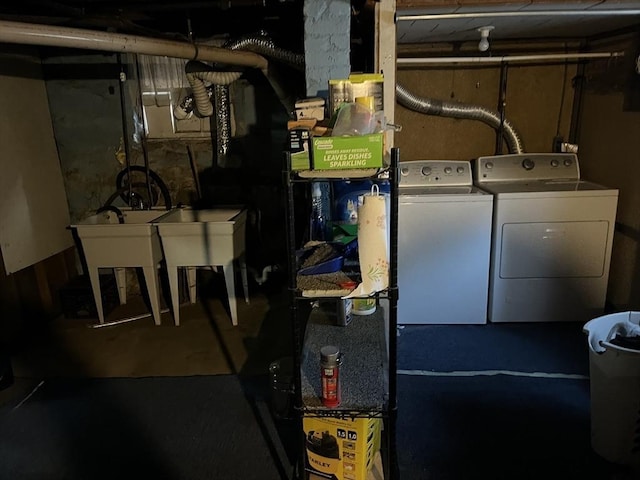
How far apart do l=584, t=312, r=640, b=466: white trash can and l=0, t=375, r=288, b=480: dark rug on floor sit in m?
1.30

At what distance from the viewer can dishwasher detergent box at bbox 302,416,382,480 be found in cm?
157

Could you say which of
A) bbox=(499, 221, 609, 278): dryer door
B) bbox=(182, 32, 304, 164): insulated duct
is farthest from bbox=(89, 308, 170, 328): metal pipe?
bbox=(499, 221, 609, 278): dryer door

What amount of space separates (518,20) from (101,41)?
6.70 ft

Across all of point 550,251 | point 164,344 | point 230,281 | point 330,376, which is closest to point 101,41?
point 330,376

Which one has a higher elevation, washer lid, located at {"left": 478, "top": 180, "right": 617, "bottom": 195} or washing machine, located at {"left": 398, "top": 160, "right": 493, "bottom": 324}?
washer lid, located at {"left": 478, "top": 180, "right": 617, "bottom": 195}

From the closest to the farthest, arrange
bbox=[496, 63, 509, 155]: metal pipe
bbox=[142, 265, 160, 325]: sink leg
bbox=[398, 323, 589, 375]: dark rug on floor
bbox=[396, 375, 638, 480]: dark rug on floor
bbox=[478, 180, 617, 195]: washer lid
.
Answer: bbox=[396, 375, 638, 480]: dark rug on floor
bbox=[398, 323, 589, 375]: dark rug on floor
bbox=[478, 180, 617, 195]: washer lid
bbox=[142, 265, 160, 325]: sink leg
bbox=[496, 63, 509, 155]: metal pipe

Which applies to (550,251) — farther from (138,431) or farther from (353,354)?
(138,431)

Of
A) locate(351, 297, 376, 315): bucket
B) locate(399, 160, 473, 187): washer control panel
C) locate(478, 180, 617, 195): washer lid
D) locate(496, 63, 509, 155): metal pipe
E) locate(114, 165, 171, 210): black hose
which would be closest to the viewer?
locate(351, 297, 376, 315): bucket

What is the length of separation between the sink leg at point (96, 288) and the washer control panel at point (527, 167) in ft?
8.72

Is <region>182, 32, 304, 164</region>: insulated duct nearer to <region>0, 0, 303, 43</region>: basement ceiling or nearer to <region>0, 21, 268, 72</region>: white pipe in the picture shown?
<region>0, 0, 303, 43</region>: basement ceiling

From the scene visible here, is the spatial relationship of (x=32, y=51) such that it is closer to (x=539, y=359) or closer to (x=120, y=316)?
(x=120, y=316)

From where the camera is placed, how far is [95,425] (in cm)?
220

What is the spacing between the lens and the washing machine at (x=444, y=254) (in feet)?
9.31

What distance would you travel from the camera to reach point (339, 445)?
1.60 m
